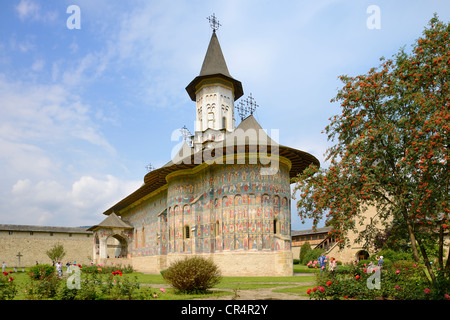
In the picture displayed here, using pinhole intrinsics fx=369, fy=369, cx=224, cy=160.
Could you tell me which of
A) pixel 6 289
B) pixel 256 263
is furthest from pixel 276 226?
pixel 6 289

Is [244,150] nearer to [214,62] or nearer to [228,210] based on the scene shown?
[228,210]

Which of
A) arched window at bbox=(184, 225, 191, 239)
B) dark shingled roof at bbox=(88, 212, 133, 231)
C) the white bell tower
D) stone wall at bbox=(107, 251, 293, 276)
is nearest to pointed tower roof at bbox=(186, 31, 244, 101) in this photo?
the white bell tower

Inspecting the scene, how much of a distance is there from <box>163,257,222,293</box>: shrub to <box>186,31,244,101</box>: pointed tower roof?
20.9 metres

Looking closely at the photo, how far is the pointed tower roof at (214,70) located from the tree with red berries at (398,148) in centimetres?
2096

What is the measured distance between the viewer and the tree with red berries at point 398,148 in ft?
27.8

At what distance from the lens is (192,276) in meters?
11.4

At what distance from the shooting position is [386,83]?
968 centimetres

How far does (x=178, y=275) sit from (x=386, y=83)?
8218mm

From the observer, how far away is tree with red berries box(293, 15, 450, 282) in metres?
8.47

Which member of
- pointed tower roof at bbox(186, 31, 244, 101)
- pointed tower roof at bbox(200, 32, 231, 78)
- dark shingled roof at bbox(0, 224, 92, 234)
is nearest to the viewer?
pointed tower roof at bbox(186, 31, 244, 101)

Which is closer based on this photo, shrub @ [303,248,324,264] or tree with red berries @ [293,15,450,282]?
tree with red berries @ [293,15,450,282]

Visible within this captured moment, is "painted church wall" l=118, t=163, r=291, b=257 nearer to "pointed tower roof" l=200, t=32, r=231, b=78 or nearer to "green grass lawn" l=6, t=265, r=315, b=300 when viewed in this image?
"green grass lawn" l=6, t=265, r=315, b=300
